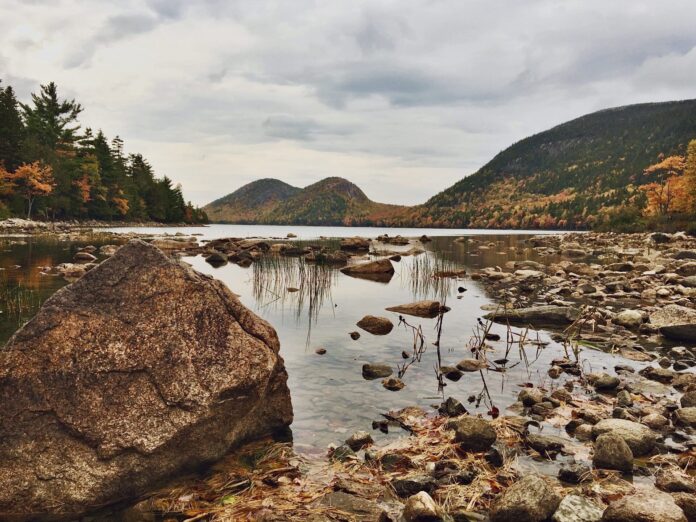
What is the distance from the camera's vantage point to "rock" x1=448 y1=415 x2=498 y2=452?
614 cm

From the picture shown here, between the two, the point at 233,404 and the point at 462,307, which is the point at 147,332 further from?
the point at 462,307

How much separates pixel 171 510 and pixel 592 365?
8.81 metres

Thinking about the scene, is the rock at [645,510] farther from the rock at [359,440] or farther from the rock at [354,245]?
the rock at [354,245]

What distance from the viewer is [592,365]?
10062 millimetres

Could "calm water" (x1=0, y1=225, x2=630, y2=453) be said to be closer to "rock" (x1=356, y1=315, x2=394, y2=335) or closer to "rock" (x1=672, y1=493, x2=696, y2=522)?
"rock" (x1=356, y1=315, x2=394, y2=335)

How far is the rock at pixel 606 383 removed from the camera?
27.8 ft

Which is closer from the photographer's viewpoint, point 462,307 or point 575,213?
point 462,307

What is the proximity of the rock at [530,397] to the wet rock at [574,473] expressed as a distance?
2222 millimetres

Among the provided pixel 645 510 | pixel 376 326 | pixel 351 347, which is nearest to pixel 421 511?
pixel 645 510

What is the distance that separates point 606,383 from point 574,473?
143 inches

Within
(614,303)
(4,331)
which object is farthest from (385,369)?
(614,303)

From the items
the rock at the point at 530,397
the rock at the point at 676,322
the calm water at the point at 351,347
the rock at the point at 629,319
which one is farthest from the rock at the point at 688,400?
Answer: the rock at the point at 629,319

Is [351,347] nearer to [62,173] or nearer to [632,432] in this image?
[632,432]

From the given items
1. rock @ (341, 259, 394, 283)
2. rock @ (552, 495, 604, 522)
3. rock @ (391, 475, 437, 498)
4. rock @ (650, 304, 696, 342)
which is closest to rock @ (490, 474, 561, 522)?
rock @ (552, 495, 604, 522)
